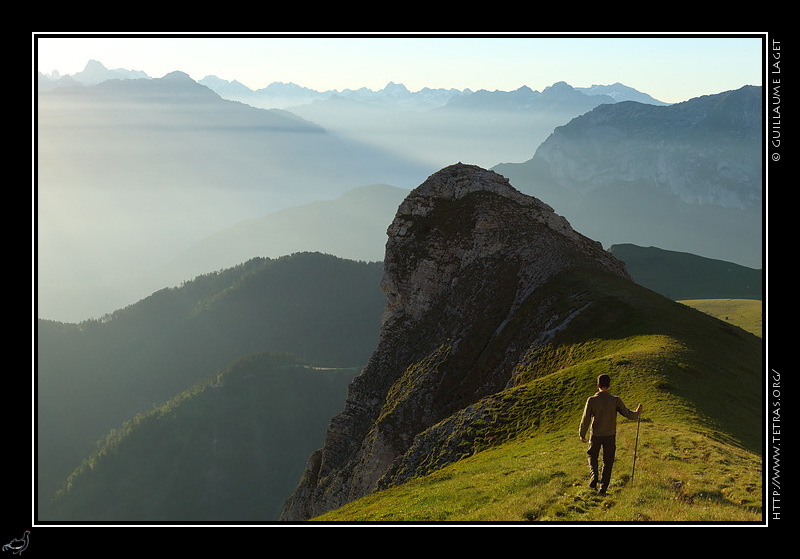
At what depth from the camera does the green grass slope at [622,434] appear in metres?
23.2

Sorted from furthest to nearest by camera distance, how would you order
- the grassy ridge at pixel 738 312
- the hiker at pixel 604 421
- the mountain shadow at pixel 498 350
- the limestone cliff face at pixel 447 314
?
the grassy ridge at pixel 738 312, the limestone cliff face at pixel 447 314, the mountain shadow at pixel 498 350, the hiker at pixel 604 421

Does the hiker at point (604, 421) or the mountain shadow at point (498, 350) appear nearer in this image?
the hiker at point (604, 421)

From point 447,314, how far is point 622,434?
43.5 m

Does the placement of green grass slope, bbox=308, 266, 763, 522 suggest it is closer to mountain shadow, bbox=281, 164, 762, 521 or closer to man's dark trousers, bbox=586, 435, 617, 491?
mountain shadow, bbox=281, 164, 762, 521

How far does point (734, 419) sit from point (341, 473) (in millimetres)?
→ 43307

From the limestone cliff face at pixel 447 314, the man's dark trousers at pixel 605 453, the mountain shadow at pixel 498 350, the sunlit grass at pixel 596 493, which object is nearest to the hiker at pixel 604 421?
the man's dark trousers at pixel 605 453

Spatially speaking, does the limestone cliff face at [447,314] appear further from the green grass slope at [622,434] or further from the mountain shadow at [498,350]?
the green grass slope at [622,434]

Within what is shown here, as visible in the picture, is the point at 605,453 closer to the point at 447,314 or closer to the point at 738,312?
the point at 447,314
